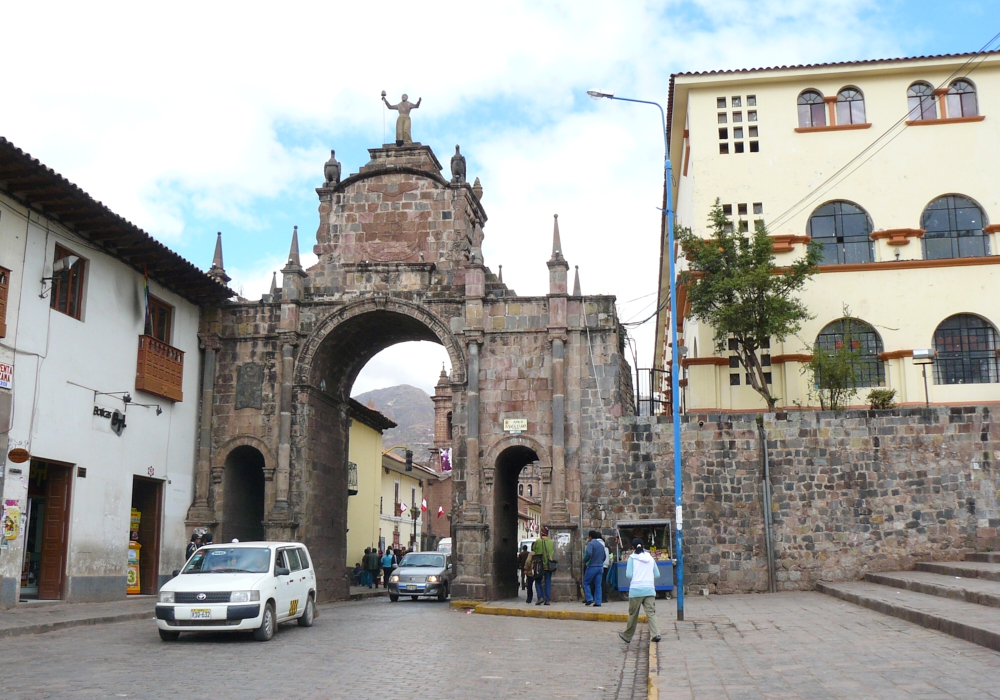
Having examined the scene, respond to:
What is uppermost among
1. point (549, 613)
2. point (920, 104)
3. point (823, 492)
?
point (920, 104)

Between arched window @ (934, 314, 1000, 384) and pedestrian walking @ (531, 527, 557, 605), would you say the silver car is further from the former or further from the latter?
arched window @ (934, 314, 1000, 384)

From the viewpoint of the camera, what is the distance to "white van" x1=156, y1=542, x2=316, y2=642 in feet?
47.0

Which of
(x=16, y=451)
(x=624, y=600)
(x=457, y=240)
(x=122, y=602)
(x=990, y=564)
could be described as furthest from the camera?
(x=457, y=240)

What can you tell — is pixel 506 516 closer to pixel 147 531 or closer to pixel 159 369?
pixel 147 531

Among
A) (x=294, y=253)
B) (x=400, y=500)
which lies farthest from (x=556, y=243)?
(x=400, y=500)

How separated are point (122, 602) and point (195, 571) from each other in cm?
704

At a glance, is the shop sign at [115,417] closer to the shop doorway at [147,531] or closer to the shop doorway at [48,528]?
the shop doorway at [48,528]

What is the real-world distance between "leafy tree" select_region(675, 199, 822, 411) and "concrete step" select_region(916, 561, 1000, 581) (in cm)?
564

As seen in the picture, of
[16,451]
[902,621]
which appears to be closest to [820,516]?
[902,621]

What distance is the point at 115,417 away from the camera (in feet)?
72.6

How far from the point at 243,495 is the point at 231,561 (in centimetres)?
1298

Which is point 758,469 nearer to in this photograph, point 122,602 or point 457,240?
point 457,240

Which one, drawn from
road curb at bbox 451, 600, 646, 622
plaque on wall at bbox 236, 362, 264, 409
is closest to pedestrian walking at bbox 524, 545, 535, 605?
road curb at bbox 451, 600, 646, 622

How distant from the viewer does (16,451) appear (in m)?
18.3
